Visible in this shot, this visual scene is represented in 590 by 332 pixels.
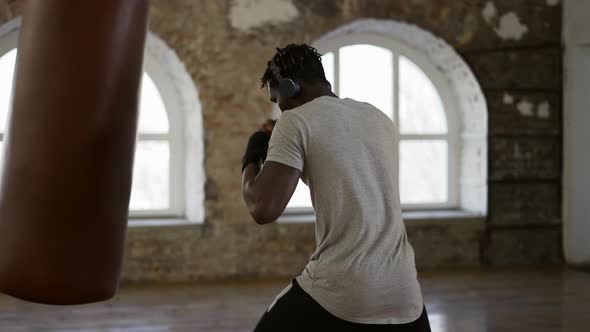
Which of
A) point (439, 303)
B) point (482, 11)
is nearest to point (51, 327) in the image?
point (439, 303)

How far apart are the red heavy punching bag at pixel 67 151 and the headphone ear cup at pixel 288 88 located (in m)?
0.47

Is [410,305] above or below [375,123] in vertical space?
below

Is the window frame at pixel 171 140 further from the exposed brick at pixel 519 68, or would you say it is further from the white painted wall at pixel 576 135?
the white painted wall at pixel 576 135

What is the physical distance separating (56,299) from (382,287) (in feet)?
2.98

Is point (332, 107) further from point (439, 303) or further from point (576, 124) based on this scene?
point (576, 124)

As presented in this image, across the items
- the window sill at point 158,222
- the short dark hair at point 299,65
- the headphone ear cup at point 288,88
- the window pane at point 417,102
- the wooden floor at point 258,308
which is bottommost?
the wooden floor at point 258,308

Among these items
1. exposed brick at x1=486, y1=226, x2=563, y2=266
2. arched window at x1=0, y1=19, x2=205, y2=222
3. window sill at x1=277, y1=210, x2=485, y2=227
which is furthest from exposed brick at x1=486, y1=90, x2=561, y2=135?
arched window at x1=0, y1=19, x2=205, y2=222

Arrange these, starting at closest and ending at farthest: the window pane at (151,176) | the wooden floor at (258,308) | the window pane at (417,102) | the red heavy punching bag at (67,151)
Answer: the red heavy punching bag at (67,151)
the wooden floor at (258,308)
the window pane at (151,176)
the window pane at (417,102)

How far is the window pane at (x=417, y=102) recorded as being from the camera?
19.7ft

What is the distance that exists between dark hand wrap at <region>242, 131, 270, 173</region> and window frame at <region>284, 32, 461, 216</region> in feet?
11.8

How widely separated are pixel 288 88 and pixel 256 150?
0.19 metres

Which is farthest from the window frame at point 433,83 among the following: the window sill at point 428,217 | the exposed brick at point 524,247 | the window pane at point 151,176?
the window pane at point 151,176

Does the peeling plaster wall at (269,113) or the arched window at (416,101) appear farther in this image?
the arched window at (416,101)

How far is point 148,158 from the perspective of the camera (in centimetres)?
563
